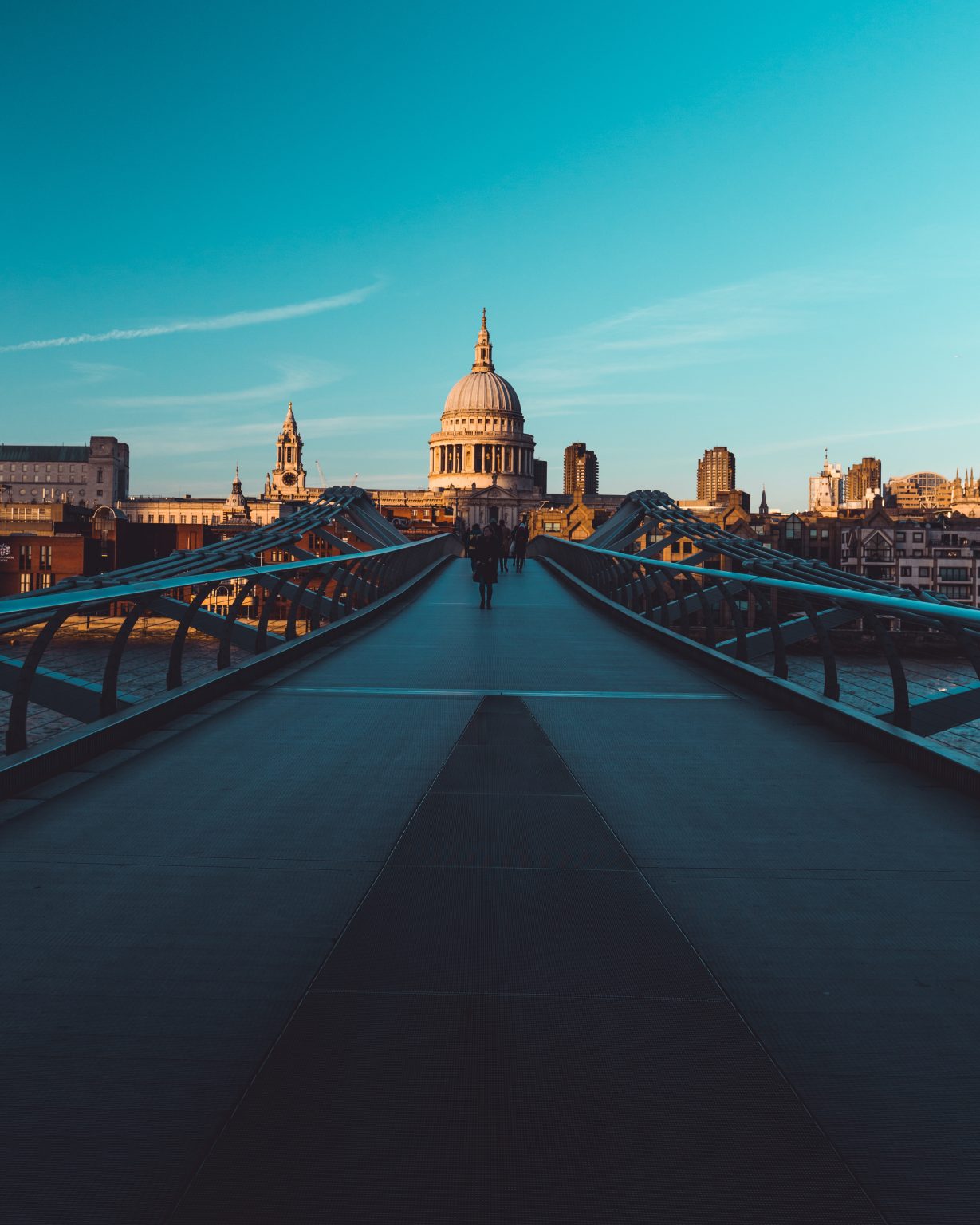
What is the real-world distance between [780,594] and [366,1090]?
391 inches

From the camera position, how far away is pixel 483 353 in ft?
618

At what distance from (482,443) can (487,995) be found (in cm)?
16375

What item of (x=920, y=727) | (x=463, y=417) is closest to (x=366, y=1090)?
(x=920, y=727)

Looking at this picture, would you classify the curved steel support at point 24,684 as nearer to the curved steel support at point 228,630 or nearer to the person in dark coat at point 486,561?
the curved steel support at point 228,630

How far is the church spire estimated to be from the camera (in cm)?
18612

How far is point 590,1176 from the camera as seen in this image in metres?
2.47

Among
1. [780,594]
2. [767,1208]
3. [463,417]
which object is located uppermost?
[463,417]

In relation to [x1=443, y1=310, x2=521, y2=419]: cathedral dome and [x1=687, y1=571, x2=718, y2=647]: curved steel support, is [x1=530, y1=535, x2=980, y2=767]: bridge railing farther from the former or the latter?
[x1=443, y1=310, x2=521, y2=419]: cathedral dome

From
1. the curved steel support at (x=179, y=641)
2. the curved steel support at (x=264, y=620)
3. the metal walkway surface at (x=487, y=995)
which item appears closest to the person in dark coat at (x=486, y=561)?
the curved steel support at (x=264, y=620)

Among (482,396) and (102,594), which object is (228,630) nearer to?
(102,594)

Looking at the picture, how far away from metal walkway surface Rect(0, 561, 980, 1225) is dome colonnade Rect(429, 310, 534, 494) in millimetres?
158116

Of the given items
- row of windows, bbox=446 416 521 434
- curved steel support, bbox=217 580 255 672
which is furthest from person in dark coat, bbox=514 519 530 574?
row of windows, bbox=446 416 521 434

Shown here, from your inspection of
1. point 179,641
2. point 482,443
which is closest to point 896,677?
point 179,641

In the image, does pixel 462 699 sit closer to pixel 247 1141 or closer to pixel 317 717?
pixel 317 717
